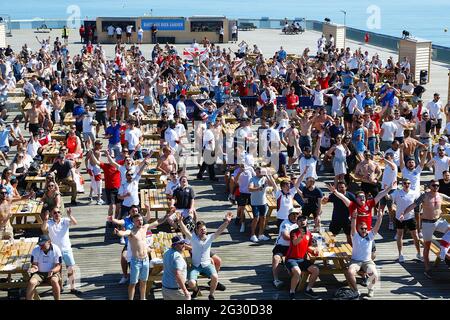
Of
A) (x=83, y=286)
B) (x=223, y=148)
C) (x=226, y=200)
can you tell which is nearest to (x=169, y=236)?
(x=83, y=286)

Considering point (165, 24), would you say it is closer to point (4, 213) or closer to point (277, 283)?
point (4, 213)

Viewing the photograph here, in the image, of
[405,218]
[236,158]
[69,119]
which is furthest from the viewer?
[69,119]

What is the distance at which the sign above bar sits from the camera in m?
50.0

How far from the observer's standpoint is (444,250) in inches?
458

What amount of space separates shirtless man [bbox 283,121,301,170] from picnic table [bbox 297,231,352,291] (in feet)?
20.2

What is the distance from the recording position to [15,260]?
437 inches

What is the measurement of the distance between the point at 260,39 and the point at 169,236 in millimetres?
45371

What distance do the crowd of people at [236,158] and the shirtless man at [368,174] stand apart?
26 millimetres

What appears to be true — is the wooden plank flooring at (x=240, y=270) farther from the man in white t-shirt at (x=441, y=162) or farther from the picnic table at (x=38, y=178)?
the man in white t-shirt at (x=441, y=162)

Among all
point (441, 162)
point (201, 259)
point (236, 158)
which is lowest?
point (201, 259)

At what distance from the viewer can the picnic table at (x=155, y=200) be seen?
45.8 feet

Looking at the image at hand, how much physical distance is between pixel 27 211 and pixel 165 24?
38.1m

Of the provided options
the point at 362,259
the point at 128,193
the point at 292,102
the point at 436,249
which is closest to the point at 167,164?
the point at 128,193
